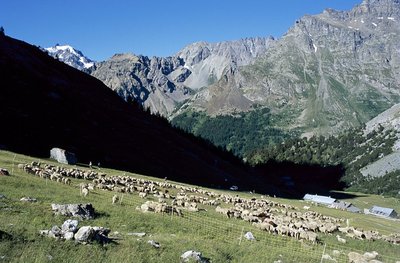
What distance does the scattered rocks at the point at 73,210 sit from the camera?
28.9 meters

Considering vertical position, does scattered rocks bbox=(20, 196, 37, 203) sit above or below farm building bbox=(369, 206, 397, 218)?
below

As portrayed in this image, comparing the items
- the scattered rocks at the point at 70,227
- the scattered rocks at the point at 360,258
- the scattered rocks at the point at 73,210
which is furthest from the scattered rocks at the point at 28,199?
the scattered rocks at the point at 360,258

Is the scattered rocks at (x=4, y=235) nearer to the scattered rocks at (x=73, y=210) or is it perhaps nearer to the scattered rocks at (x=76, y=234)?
the scattered rocks at (x=76, y=234)

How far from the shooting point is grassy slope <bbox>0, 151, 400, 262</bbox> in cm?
1970

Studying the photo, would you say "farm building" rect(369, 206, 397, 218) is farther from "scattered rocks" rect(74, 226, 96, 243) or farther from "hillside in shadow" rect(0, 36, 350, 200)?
"scattered rocks" rect(74, 226, 96, 243)

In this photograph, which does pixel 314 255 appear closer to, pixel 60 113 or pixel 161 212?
pixel 161 212

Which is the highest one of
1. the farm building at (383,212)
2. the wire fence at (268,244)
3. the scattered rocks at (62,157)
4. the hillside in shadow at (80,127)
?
the hillside in shadow at (80,127)

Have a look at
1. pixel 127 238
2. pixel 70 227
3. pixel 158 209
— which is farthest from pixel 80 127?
pixel 70 227

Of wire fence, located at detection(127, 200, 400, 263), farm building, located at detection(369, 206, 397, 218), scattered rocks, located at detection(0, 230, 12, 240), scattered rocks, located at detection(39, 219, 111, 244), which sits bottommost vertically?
wire fence, located at detection(127, 200, 400, 263)

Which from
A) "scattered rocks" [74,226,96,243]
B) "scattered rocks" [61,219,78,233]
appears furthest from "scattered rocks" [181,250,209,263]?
"scattered rocks" [61,219,78,233]

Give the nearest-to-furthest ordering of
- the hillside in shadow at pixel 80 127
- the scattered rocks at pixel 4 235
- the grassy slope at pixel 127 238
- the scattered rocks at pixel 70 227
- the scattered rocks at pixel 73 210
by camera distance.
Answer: the scattered rocks at pixel 4 235 < the grassy slope at pixel 127 238 < the scattered rocks at pixel 70 227 < the scattered rocks at pixel 73 210 < the hillside in shadow at pixel 80 127

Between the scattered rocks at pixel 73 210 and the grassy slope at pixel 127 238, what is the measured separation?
634 millimetres

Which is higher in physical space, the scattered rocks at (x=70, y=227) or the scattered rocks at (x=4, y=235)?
the scattered rocks at (x=70, y=227)

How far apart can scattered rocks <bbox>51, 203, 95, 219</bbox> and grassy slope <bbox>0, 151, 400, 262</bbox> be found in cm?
63
